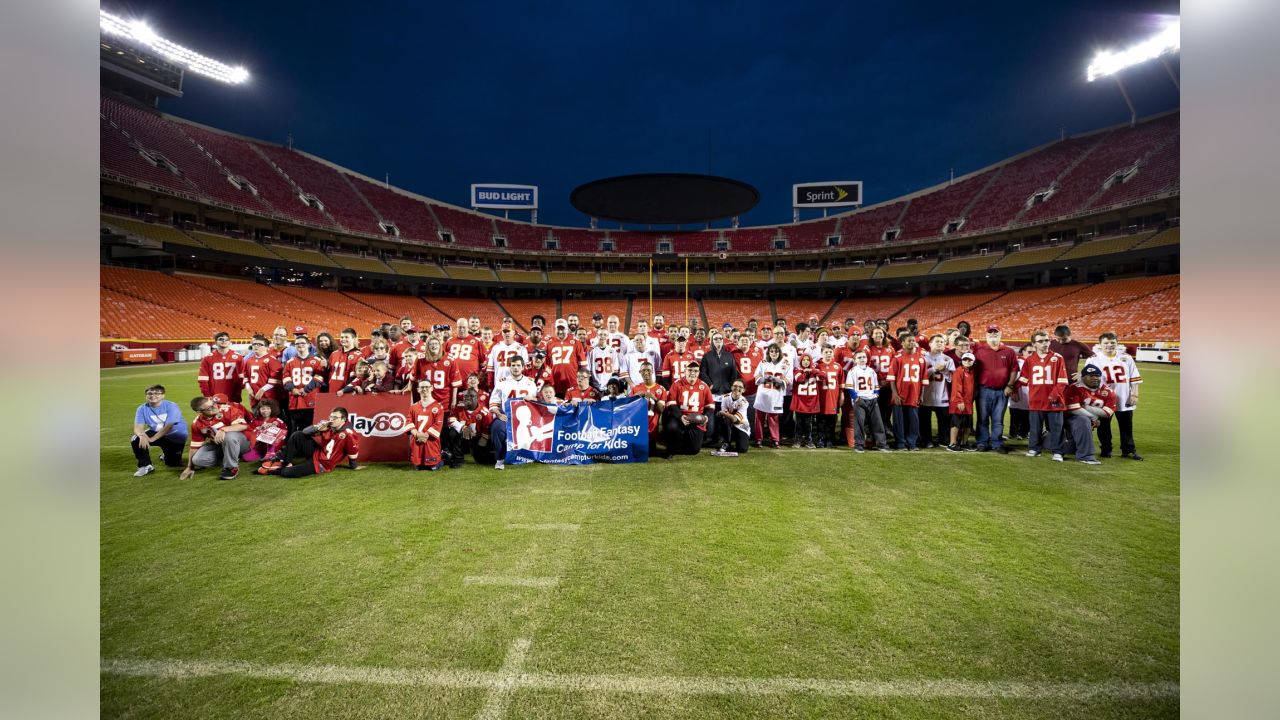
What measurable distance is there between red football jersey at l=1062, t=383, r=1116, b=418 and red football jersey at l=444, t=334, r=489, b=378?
9.27 metres

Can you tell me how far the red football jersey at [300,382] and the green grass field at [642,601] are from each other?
6.66 ft

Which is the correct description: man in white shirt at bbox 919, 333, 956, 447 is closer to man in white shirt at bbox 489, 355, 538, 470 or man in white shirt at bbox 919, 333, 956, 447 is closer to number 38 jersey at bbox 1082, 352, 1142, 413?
number 38 jersey at bbox 1082, 352, 1142, 413

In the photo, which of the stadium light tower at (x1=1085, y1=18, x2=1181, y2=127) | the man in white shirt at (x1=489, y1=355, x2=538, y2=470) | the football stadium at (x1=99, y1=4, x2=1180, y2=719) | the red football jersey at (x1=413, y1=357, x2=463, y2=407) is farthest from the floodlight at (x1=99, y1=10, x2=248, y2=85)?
the stadium light tower at (x1=1085, y1=18, x2=1181, y2=127)

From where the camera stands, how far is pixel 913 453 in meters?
7.78

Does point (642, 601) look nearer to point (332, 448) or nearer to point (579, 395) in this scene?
point (579, 395)

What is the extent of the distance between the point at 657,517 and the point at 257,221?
138 ft

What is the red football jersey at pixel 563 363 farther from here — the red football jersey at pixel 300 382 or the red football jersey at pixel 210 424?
the red football jersey at pixel 210 424

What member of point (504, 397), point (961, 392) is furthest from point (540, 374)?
point (961, 392)

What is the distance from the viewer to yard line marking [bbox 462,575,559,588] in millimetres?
3639

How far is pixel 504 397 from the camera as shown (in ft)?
25.9

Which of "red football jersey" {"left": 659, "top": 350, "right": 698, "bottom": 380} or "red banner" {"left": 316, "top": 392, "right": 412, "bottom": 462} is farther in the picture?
"red football jersey" {"left": 659, "top": 350, "right": 698, "bottom": 380}

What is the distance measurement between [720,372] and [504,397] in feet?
12.2
